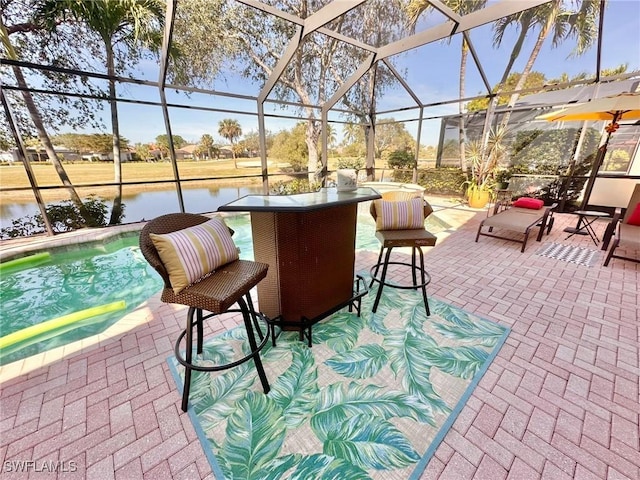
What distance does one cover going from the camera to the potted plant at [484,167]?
6.76 metres

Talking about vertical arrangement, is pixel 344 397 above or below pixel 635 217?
below

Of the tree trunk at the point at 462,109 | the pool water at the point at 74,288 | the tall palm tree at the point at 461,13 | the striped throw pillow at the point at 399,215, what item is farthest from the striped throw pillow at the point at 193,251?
the tree trunk at the point at 462,109

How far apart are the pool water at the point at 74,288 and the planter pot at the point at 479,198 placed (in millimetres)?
2761

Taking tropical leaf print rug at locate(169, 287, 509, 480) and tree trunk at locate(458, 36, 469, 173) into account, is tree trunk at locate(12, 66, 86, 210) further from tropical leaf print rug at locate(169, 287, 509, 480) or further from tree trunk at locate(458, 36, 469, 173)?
tree trunk at locate(458, 36, 469, 173)

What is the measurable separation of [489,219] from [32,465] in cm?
596

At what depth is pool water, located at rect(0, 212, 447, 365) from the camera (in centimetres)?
241

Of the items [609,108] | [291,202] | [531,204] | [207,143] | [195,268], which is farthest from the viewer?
[207,143]

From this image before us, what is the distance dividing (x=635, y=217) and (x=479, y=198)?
3339 mm

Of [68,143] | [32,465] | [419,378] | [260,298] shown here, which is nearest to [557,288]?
[419,378]

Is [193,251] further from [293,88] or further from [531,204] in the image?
[293,88]

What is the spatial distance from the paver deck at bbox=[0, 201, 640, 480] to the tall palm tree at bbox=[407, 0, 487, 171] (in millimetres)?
5861

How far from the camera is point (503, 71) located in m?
7.07

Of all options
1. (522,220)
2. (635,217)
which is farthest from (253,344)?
(635,217)

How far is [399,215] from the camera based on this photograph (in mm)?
2510
